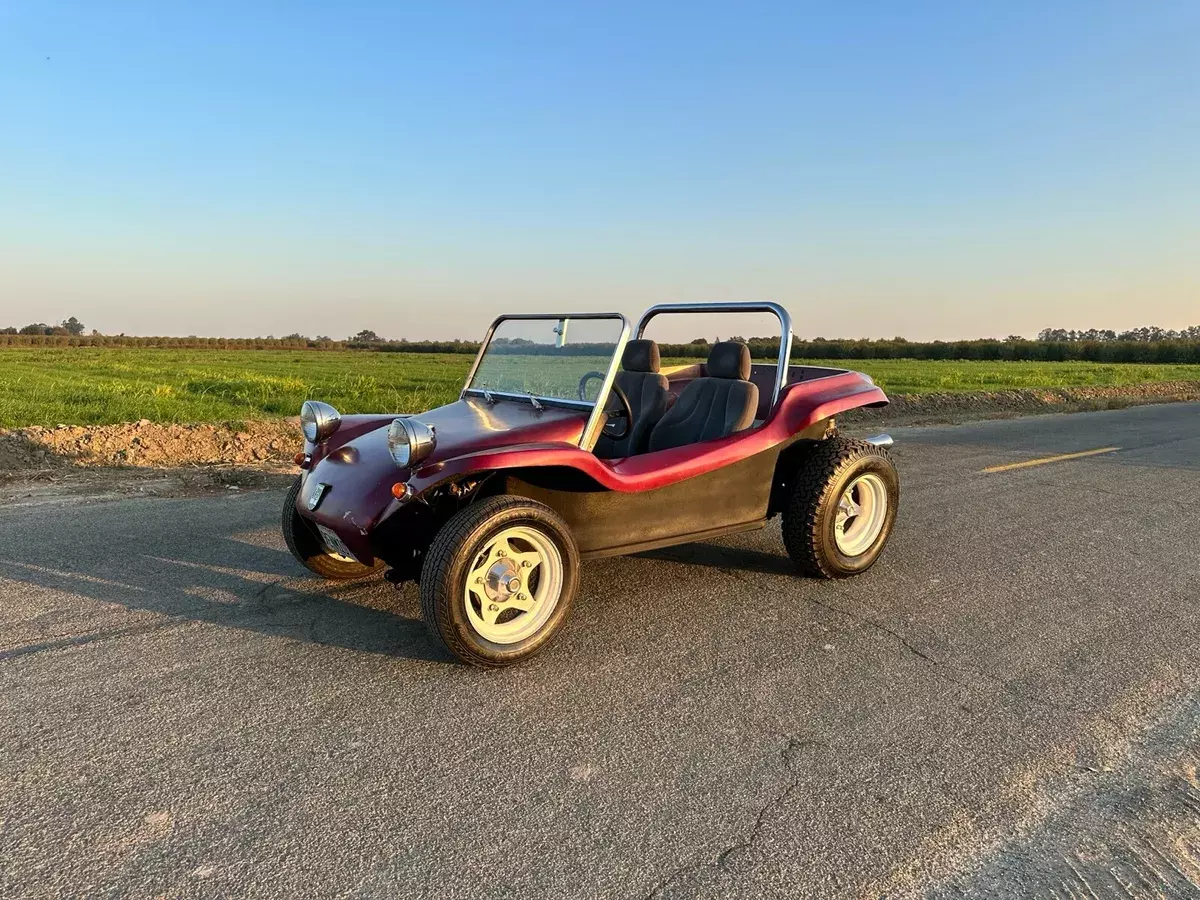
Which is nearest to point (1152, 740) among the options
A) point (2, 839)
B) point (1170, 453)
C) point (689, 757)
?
point (689, 757)

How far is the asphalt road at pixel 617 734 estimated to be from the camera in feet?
6.92

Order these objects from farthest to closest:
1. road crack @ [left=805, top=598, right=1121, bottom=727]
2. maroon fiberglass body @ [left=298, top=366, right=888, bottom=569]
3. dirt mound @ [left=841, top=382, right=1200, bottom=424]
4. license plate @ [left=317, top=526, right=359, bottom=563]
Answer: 1. dirt mound @ [left=841, top=382, right=1200, bottom=424]
2. license plate @ [left=317, top=526, right=359, bottom=563]
3. maroon fiberglass body @ [left=298, top=366, right=888, bottom=569]
4. road crack @ [left=805, top=598, right=1121, bottom=727]

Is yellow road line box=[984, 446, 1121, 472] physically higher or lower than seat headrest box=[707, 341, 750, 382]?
lower

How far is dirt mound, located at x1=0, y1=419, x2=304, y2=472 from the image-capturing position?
7.93m

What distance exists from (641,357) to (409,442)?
1861mm

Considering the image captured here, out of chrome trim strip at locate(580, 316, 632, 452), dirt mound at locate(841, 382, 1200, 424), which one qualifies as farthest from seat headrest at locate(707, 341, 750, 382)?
dirt mound at locate(841, 382, 1200, 424)

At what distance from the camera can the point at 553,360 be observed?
4.50 meters

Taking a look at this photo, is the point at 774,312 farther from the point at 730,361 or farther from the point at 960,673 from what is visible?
the point at 960,673

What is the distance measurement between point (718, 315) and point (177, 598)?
3.51m

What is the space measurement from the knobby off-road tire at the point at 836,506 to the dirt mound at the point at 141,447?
563cm

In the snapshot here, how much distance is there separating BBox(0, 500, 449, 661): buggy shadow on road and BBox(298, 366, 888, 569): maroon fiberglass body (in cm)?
37

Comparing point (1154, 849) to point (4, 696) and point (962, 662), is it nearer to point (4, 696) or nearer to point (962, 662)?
point (962, 662)

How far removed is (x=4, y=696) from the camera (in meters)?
2.96

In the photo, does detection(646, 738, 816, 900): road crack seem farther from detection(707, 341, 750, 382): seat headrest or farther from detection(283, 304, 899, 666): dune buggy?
detection(707, 341, 750, 382): seat headrest
